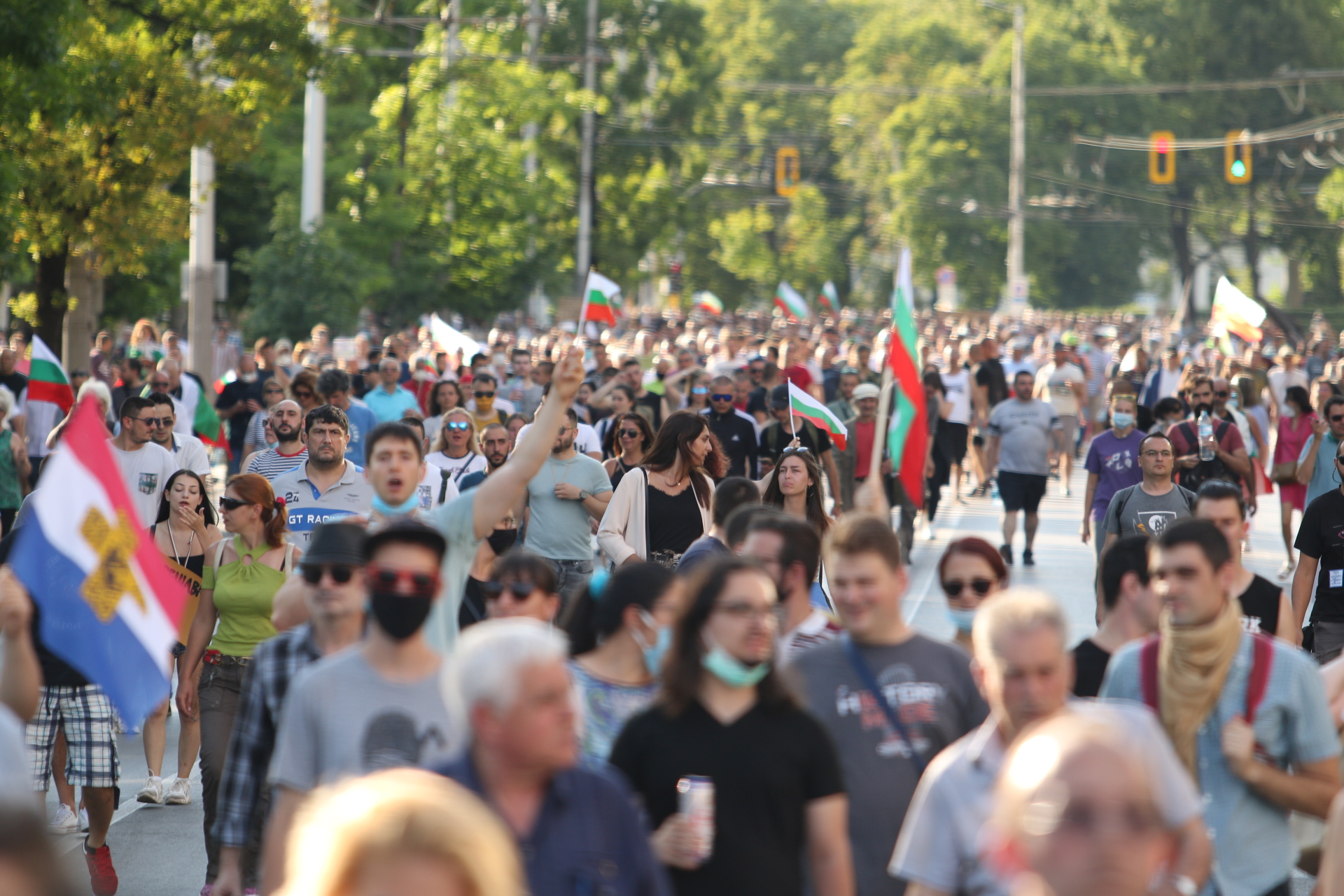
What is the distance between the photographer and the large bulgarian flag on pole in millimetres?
5125

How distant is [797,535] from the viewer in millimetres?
5949

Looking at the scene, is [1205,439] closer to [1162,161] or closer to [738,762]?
[738,762]

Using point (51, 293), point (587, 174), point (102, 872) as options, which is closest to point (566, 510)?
point (102, 872)

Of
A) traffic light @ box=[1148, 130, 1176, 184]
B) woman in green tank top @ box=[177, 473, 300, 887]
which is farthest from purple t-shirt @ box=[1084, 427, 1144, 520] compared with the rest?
traffic light @ box=[1148, 130, 1176, 184]

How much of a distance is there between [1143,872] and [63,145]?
1728cm

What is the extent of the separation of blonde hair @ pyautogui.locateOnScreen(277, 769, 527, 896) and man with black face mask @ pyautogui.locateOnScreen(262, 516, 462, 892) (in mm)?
1788

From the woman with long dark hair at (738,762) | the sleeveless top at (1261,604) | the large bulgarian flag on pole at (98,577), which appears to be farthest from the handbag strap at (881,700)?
the sleeveless top at (1261,604)

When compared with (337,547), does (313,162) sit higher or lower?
higher

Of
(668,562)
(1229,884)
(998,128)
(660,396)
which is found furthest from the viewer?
(998,128)

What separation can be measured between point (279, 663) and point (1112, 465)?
9.23m

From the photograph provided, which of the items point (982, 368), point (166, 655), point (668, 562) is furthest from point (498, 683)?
point (982, 368)

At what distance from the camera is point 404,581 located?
4.68m

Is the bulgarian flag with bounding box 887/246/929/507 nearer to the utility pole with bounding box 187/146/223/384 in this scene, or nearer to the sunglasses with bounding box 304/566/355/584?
the sunglasses with bounding box 304/566/355/584

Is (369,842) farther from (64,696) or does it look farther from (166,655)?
(64,696)
